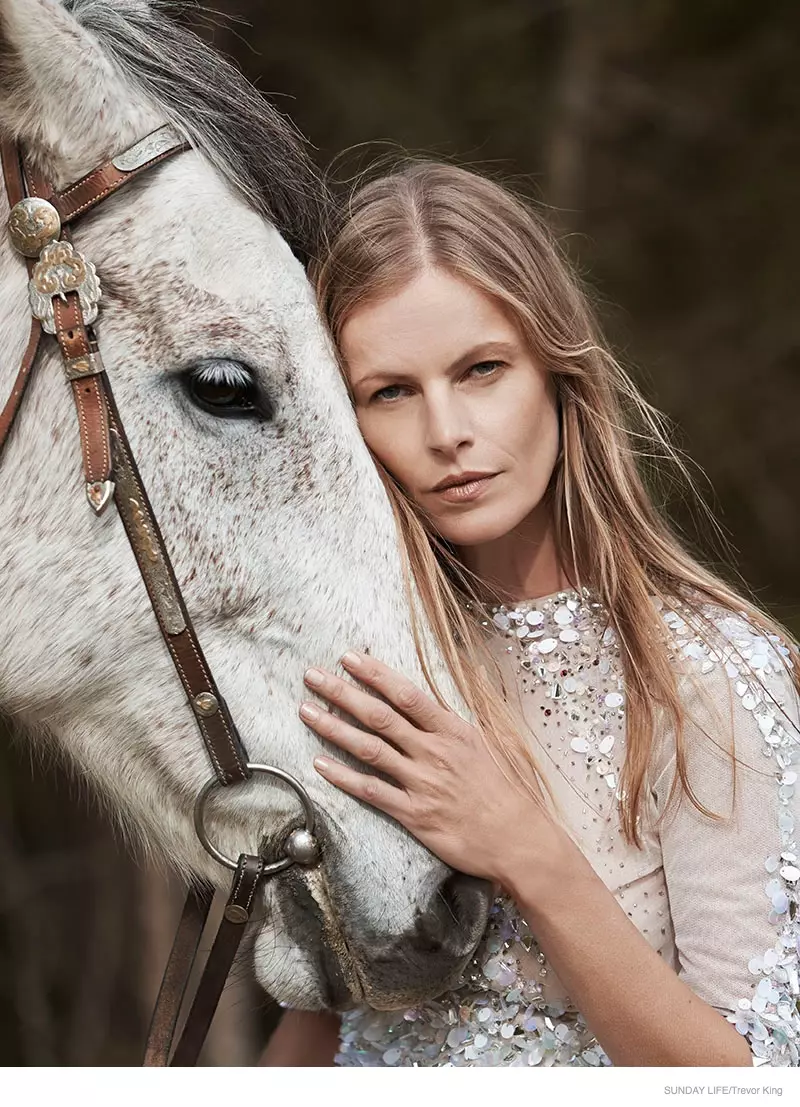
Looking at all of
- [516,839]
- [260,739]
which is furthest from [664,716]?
[260,739]

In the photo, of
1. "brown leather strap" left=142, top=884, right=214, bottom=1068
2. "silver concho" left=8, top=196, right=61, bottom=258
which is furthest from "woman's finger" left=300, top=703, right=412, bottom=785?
"silver concho" left=8, top=196, right=61, bottom=258

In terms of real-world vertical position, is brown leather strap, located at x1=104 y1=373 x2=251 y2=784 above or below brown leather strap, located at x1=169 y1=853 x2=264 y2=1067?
above

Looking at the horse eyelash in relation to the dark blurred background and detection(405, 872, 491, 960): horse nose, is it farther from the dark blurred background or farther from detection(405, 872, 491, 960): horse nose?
the dark blurred background

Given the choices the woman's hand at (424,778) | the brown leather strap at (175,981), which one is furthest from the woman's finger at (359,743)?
the brown leather strap at (175,981)

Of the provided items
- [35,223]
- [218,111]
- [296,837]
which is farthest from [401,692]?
[218,111]

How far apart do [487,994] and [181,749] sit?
57 centimetres

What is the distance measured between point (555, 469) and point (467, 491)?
0.29 metres

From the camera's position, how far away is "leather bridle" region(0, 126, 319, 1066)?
148 cm

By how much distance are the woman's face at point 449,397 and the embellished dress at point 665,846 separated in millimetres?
219

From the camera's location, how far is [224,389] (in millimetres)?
1513

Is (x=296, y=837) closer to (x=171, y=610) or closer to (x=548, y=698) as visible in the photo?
(x=171, y=610)

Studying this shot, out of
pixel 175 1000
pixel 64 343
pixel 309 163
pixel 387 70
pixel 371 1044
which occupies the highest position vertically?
pixel 387 70

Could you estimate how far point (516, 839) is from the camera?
147cm
